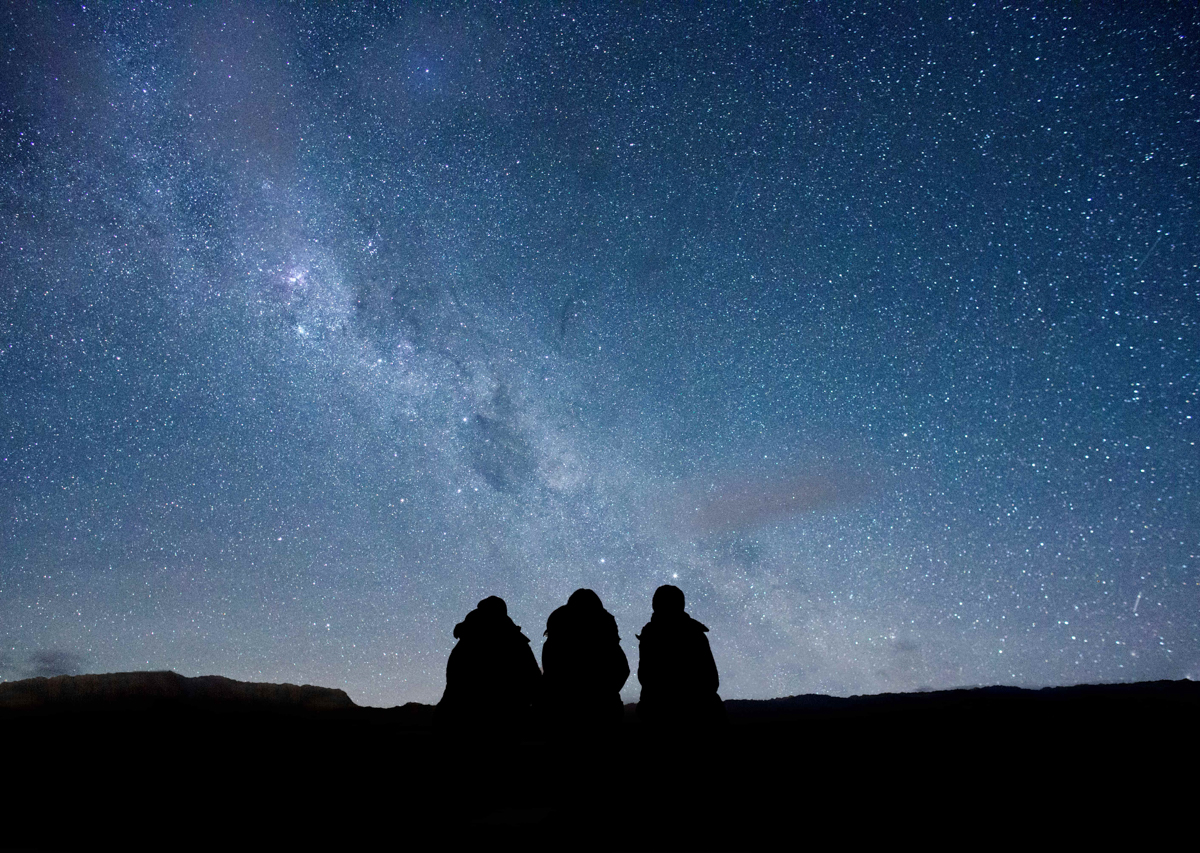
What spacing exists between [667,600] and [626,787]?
6.64 ft

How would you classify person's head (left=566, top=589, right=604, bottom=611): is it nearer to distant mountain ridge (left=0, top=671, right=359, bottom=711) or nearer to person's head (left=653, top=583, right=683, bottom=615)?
person's head (left=653, top=583, right=683, bottom=615)

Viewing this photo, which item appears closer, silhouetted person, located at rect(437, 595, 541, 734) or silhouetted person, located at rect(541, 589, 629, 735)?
silhouetted person, located at rect(541, 589, 629, 735)

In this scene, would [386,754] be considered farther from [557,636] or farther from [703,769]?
[703,769]

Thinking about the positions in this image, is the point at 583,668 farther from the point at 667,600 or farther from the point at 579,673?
the point at 667,600

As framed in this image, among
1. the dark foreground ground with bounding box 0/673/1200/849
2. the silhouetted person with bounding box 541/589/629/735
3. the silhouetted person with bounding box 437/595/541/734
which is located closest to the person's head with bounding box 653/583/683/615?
the silhouetted person with bounding box 541/589/629/735

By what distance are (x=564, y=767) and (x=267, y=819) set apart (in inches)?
120

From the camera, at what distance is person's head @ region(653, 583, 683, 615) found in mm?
6711

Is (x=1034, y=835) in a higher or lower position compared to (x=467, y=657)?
lower

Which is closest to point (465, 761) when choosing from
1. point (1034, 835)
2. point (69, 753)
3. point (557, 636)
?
point (557, 636)

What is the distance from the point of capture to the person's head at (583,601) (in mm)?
7169

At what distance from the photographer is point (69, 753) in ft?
22.4

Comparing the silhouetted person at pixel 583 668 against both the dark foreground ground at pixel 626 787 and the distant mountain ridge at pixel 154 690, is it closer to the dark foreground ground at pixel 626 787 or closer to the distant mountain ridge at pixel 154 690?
the dark foreground ground at pixel 626 787

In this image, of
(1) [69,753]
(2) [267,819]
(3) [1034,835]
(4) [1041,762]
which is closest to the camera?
(3) [1034,835]

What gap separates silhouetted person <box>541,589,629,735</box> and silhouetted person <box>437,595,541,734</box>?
57 cm
